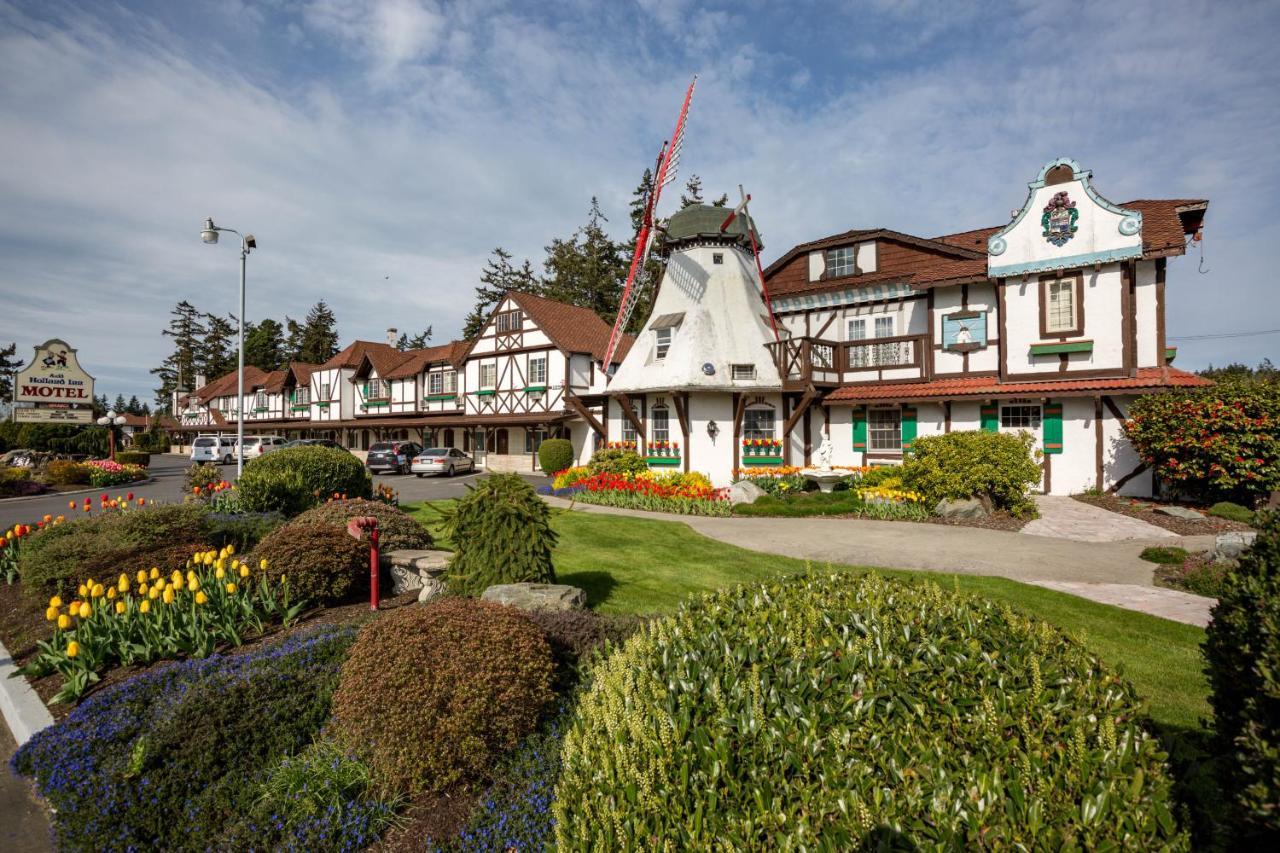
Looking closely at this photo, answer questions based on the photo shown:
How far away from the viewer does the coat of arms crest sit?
59.0ft

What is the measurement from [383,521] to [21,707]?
15.0 ft

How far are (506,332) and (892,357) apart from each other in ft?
66.7

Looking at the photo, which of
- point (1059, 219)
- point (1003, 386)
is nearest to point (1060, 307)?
point (1059, 219)

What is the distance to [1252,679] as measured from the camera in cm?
233

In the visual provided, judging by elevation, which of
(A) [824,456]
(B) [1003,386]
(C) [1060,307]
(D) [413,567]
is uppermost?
(C) [1060,307]

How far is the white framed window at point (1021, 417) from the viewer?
61.2 ft

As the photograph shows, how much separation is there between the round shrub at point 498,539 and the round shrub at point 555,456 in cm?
2207

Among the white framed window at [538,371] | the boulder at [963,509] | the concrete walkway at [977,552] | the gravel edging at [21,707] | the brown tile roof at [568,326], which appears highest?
the brown tile roof at [568,326]

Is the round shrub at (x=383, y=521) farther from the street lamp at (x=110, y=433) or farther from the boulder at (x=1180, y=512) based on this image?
the street lamp at (x=110, y=433)

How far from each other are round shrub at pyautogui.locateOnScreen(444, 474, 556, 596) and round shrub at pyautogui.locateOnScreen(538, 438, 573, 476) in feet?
72.4

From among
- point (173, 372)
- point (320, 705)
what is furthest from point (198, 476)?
point (173, 372)

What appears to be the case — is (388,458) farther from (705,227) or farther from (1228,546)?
(1228,546)

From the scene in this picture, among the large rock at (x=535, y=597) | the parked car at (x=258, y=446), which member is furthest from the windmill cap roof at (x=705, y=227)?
the parked car at (x=258, y=446)

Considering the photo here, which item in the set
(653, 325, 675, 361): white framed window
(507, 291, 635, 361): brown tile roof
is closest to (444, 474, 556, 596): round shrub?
(653, 325, 675, 361): white framed window
